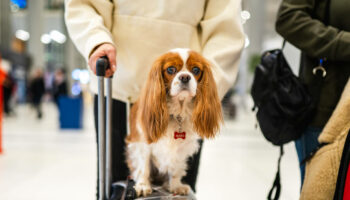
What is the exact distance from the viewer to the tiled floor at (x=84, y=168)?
3506 mm

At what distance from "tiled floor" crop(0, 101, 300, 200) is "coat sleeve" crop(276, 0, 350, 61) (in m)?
2.31

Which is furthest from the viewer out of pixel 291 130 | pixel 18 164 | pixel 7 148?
pixel 7 148

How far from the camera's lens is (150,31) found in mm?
1338

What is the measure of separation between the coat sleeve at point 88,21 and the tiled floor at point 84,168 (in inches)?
96.4

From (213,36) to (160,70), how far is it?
402mm

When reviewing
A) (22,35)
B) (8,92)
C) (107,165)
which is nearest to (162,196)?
(107,165)

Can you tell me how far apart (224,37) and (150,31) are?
344mm

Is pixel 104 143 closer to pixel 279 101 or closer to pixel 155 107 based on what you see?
pixel 155 107

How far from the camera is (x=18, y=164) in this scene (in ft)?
14.9

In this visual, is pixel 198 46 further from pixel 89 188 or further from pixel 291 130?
pixel 89 188

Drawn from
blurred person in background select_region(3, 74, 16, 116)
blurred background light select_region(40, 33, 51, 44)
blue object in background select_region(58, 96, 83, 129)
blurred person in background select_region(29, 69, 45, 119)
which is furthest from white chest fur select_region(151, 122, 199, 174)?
blurred background light select_region(40, 33, 51, 44)

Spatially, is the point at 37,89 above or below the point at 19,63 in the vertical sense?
below

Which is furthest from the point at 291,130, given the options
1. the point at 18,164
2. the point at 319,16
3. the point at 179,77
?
the point at 18,164

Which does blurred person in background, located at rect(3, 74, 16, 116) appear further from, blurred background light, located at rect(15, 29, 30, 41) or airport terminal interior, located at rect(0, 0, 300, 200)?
blurred background light, located at rect(15, 29, 30, 41)
